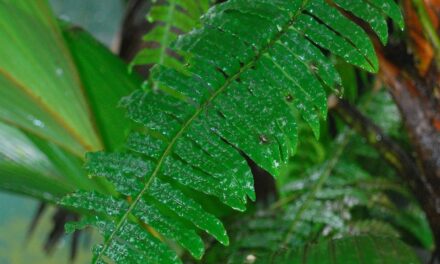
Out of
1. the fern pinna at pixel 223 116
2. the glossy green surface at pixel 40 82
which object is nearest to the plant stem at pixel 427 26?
the fern pinna at pixel 223 116

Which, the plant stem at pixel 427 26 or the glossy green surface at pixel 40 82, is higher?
the plant stem at pixel 427 26

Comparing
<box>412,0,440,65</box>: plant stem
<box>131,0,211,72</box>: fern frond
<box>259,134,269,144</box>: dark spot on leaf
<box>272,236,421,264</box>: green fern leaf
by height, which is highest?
<box>412,0,440,65</box>: plant stem

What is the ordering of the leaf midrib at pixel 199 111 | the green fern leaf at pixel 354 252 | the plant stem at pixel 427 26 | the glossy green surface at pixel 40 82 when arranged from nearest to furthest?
the leaf midrib at pixel 199 111 → the green fern leaf at pixel 354 252 → the plant stem at pixel 427 26 → the glossy green surface at pixel 40 82

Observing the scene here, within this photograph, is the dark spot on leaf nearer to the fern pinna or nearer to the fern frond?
the fern pinna

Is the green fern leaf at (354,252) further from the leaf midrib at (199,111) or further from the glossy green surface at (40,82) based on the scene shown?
the glossy green surface at (40,82)

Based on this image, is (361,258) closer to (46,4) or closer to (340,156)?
(340,156)

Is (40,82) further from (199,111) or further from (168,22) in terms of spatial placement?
(199,111)

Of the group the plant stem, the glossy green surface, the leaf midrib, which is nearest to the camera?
the leaf midrib

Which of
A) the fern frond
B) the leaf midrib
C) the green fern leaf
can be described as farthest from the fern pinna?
the fern frond

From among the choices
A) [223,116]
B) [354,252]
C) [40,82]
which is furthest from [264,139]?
[40,82]
